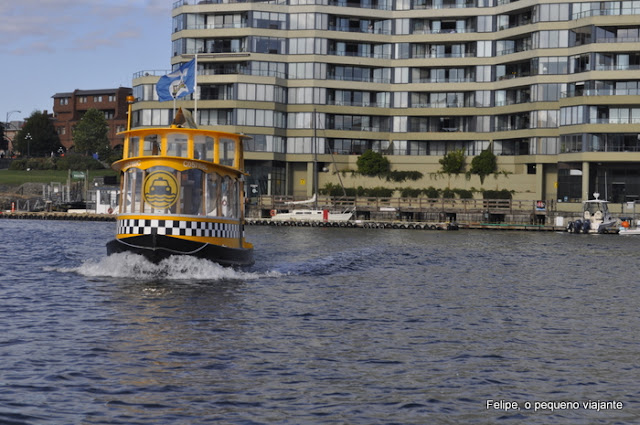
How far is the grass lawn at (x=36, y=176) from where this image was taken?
135m

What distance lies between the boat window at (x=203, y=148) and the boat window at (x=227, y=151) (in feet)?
2.08

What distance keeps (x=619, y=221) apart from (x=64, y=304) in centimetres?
7527

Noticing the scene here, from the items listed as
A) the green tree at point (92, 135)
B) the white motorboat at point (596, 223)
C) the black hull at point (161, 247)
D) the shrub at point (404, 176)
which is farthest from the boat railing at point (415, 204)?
the black hull at point (161, 247)

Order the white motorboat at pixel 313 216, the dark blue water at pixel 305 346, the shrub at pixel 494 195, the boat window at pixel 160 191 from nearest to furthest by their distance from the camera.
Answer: the dark blue water at pixel 305 346
the boat window at pixel 160 191
the white motorboat at pixel 313 216
the shrub at pixel 494 195

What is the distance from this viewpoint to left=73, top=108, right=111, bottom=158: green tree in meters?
151

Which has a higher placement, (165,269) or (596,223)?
(596,223)

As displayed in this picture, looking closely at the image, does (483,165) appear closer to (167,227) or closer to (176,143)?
(176,143)

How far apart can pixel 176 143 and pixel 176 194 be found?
233cm

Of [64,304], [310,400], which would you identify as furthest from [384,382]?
[64,304]

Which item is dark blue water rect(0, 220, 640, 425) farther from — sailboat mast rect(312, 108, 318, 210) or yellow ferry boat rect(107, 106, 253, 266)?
sailboat mast rect(312, 108, 318, 210)

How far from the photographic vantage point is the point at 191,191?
102 feet

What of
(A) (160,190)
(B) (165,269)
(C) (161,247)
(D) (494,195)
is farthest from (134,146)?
(D) (494,195)

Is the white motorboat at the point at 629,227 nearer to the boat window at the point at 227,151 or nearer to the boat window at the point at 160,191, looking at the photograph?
the boat window at the point at 227,151

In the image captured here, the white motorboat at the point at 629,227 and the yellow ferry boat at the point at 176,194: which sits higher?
the yellow ferry boat at the point at 176,194
